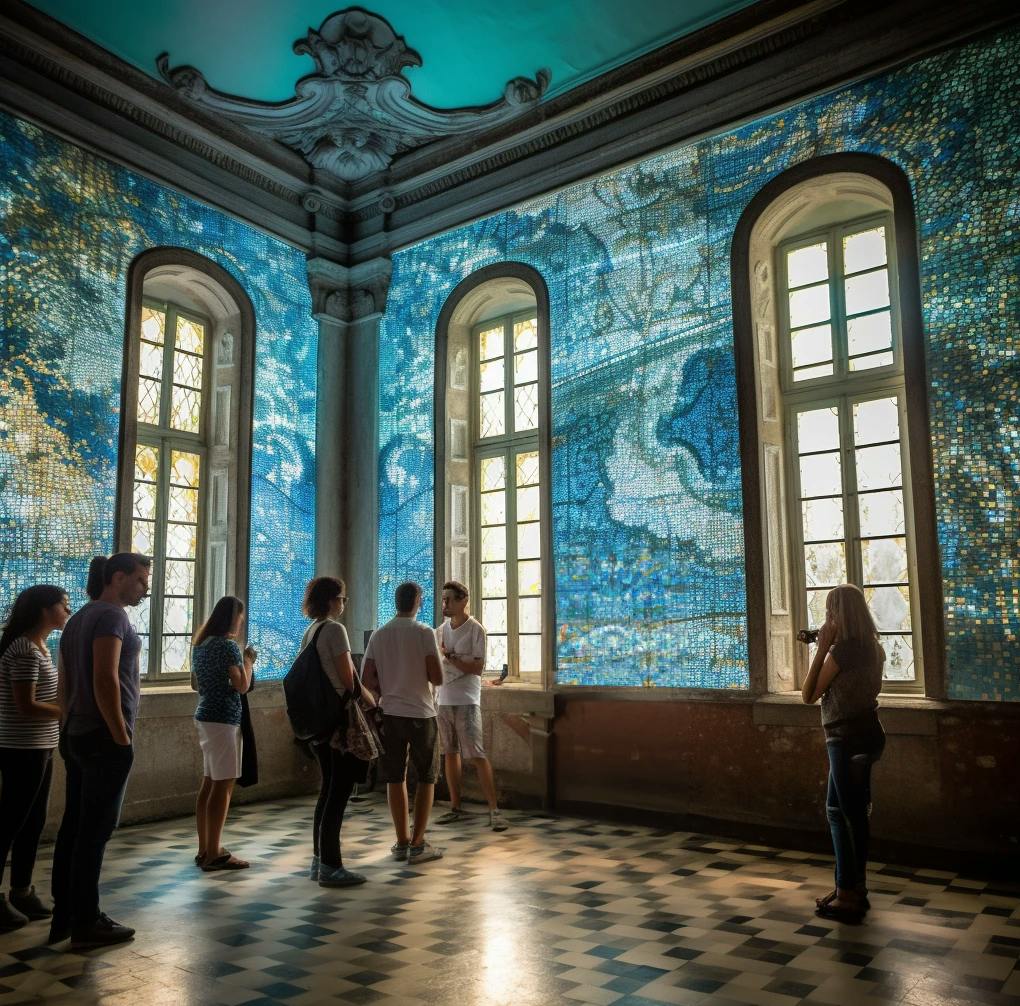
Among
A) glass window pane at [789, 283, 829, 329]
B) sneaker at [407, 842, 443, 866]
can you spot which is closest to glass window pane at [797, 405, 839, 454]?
glass window pane at [789, 283, 829, 329]

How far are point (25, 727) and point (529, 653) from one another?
4425 millimetres

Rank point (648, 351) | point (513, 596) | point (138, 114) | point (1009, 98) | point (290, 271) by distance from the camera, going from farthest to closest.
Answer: point (290, 271), point (513, 596), point (138, 114), point (648, 351), point (1009, 98)

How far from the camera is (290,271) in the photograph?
8.95 meters

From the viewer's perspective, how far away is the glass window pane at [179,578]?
7.88m

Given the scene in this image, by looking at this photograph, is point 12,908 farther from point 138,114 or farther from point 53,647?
point 138,114

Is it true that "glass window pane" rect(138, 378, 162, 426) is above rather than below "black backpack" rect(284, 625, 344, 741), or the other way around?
above

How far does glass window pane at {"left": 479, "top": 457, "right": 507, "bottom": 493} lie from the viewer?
848 centimetres

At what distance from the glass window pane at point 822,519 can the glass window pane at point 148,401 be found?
5.32m

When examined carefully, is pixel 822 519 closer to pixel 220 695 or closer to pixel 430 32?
pixel 220 695

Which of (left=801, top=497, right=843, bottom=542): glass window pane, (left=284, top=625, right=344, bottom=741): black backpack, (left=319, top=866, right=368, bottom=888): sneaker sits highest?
(left=801, top=497, right=843, bottom=542): glass window pane

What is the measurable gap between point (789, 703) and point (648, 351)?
2790 mm

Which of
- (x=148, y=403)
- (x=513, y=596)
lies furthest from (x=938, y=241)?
(x=148, y=403)

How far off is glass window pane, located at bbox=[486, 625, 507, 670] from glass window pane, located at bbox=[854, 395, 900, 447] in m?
3.39

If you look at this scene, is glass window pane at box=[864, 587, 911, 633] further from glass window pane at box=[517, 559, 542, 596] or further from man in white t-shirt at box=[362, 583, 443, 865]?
man in white t-shirt at box=[362, 583, 443, 865]
